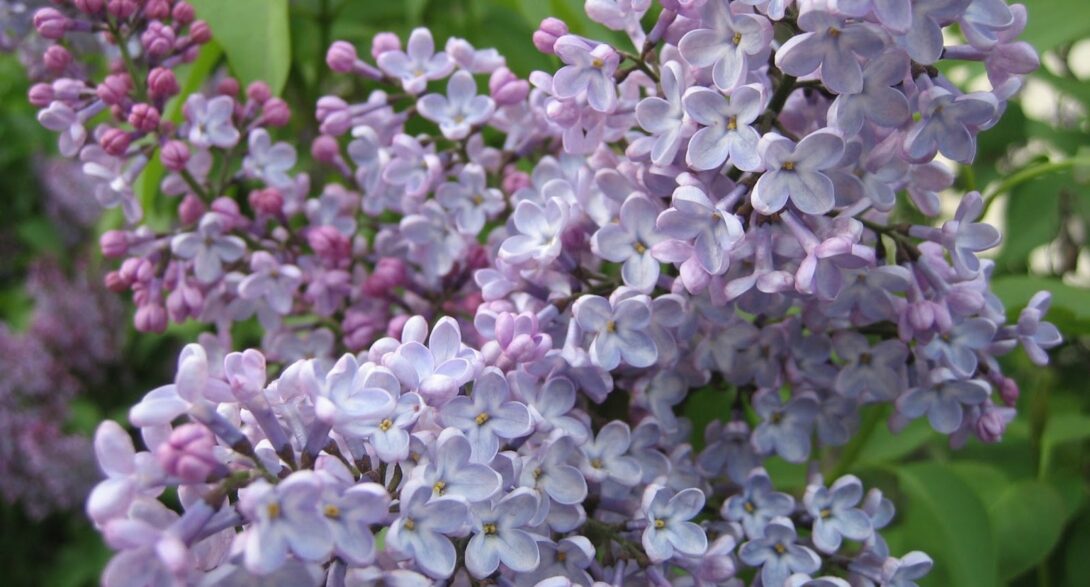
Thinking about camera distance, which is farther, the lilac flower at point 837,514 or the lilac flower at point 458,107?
the lilac flower at point 458,107

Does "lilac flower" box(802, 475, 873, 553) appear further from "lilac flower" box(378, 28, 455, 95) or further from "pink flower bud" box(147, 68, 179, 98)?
"pink flower bud" box(147, 68, 179, 98)

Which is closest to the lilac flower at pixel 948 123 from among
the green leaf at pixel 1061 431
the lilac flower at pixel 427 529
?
the lilac flower at pixel 427 529

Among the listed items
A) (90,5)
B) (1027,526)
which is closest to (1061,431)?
(1027,526)

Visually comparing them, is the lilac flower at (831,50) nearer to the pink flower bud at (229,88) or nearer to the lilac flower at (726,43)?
the lilac flower at (726,43)

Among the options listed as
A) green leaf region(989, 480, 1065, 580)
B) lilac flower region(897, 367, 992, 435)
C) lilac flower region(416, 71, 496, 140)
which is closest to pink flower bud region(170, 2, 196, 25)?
lilac flower region(416, 71, 496, 140)

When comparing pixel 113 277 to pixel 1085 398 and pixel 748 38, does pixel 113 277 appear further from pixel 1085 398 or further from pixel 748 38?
pixel 1085 398

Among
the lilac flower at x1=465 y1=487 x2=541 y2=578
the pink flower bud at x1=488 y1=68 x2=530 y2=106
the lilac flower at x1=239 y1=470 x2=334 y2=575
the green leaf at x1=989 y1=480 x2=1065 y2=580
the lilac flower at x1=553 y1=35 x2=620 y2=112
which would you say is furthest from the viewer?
the green leaf at x1=989 y1=480 x2=1065 y2=580
